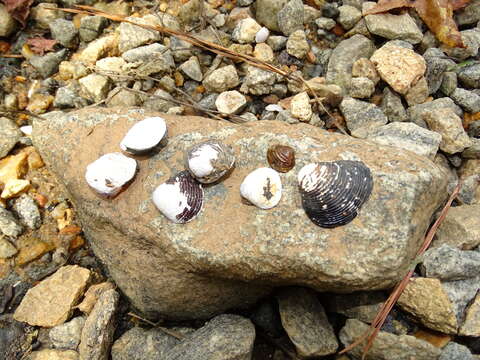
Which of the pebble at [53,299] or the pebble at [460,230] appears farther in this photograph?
the pebble at [53,299]

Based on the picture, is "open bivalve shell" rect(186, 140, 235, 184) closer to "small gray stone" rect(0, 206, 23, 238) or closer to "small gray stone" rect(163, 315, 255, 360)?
"small gray stone" rect(163, 315, 255, 360)

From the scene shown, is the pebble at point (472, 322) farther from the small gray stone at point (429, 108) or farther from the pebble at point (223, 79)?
the pebble at point (223, 79)

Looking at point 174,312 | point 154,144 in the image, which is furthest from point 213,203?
point 174,312

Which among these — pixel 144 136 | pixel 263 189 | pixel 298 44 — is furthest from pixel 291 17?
pixel 263 189

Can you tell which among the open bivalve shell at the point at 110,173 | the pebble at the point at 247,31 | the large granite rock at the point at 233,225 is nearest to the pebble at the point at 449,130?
the large granite rock at the point at 233,225

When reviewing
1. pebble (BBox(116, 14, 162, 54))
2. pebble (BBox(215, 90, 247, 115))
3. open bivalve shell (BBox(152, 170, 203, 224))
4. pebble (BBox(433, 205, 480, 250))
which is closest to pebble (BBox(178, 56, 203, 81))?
pebble (BBox(215, 90, 247, 115))

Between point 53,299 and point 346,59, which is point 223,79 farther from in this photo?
point 53,299
